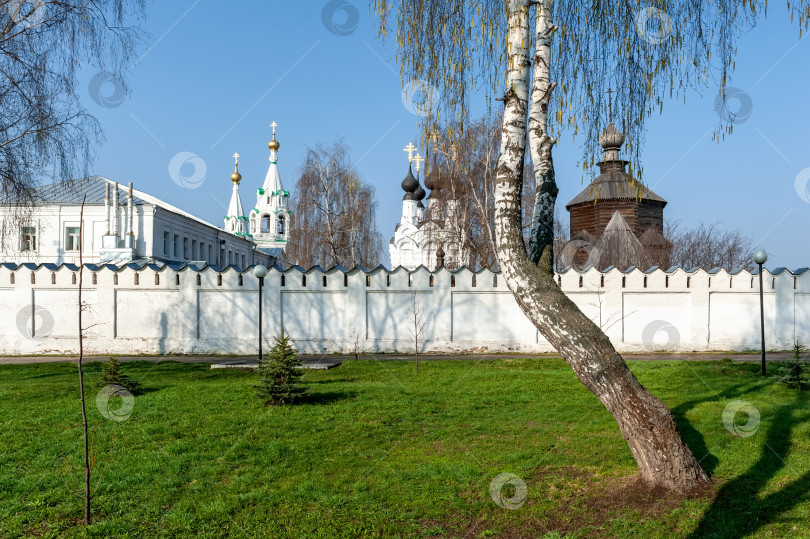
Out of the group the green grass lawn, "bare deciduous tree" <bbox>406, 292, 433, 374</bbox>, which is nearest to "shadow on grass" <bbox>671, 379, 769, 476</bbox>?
the green grass lawn

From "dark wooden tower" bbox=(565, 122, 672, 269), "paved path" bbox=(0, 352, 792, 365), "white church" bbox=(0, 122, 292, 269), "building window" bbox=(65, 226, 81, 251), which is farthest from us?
"dark wooden tower" bbox=(565, 122, 672, 269)

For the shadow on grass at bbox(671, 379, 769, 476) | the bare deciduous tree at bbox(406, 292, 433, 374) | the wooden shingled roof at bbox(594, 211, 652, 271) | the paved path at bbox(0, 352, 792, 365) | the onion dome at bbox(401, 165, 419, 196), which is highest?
the onion dome at bbox(401, 165, 419, 196)

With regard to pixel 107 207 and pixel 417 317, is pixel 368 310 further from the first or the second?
pixel 107 207

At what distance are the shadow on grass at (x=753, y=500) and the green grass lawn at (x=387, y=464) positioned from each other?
0.02 meters

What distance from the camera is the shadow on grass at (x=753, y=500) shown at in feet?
14.0

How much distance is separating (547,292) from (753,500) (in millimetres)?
2219

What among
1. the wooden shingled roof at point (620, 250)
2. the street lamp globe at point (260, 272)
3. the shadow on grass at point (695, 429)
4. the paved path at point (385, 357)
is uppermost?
the wooden shingled roof at point (620, 250)

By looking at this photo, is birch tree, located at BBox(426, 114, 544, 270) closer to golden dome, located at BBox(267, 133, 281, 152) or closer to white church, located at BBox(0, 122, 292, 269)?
white church, located at BBox(0, 122, 292, 269)

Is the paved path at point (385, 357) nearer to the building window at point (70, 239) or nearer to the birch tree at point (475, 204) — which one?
the birch tree at point (475, 204)

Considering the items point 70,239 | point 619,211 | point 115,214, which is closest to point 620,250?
point 619,211

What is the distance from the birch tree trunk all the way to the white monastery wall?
437 inches

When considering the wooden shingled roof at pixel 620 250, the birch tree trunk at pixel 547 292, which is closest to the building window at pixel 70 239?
the wooden shingled roof at pixel 620 250

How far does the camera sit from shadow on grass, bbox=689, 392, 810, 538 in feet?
14.0

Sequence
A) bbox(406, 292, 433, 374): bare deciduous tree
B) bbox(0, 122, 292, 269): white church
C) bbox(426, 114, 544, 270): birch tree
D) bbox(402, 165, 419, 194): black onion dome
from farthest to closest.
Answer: bbox(402, 165, 419, 194): black onion dome
bbox(0, 122, 292, 269): white church
bbox(426, 114, 544, 270): birch tree
bbox(406, 292, 433, 374): bare deciduous tree
